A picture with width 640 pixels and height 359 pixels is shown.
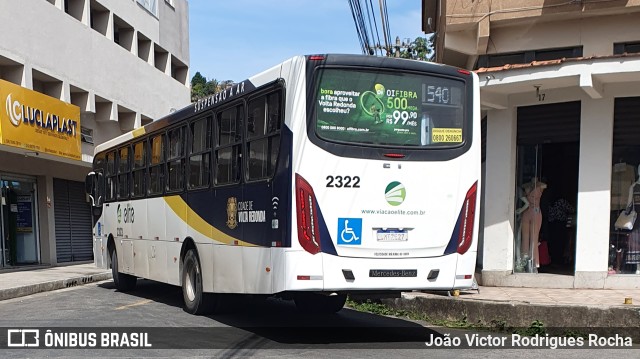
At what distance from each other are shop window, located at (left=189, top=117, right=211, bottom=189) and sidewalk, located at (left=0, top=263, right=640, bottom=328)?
3736 millimetres

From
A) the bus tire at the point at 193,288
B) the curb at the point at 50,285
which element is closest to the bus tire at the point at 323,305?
the bus tire at the point at 193,288

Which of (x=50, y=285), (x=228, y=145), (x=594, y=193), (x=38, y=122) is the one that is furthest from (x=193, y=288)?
(x=38, y=122)

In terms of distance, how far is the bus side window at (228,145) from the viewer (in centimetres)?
820

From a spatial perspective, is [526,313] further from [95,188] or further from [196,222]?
[95,188]

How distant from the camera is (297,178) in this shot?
6.94 metres

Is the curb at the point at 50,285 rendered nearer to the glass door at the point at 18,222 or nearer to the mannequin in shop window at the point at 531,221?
the glass door at the point at 18,222

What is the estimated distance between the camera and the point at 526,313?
8805 millimetres

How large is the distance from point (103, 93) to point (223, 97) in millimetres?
15374

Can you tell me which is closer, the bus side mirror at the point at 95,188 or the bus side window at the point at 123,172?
the bus side window at the point at 123,172

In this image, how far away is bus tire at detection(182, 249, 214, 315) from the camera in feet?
30.6

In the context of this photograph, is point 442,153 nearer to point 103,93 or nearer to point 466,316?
point 466,316

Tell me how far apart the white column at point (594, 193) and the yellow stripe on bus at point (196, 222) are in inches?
278

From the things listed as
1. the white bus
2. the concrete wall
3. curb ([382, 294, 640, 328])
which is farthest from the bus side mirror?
curb ([382, 294, 640, 328])

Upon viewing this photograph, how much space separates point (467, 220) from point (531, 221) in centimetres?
587
